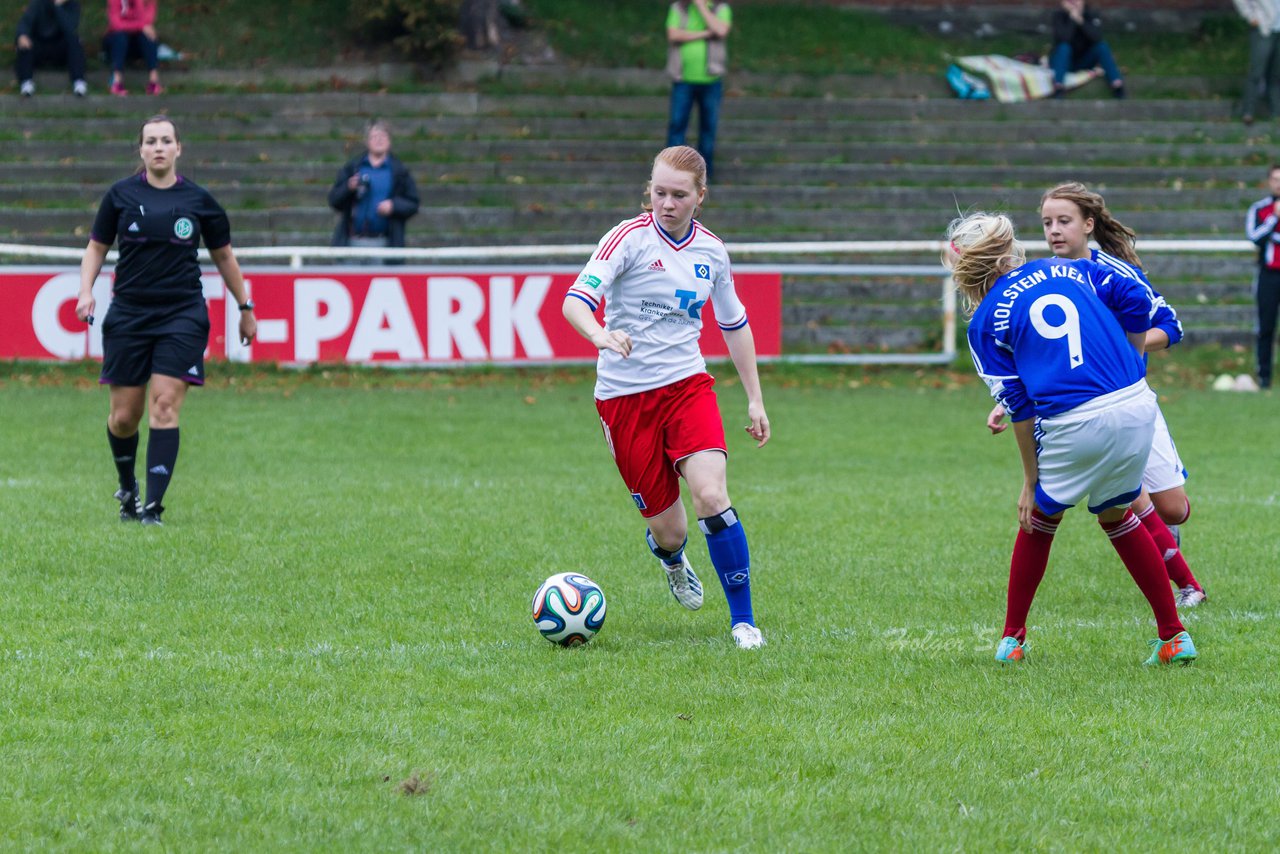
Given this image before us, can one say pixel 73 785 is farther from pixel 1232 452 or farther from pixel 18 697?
pixel 1232 452

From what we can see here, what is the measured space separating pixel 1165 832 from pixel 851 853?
0.84 m

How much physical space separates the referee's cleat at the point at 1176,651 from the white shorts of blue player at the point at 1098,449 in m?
0.59

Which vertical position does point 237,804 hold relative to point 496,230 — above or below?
above

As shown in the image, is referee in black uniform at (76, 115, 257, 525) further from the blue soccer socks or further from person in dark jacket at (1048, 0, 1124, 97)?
person in dark jacket at (1048, 0, 1124, 97)

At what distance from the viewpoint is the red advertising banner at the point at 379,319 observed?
628 inches

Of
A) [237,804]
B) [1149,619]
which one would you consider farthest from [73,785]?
[1149,619]

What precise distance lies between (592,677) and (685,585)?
1225 millimetres

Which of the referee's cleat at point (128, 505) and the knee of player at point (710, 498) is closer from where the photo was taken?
the knee of player at point (710, 498)

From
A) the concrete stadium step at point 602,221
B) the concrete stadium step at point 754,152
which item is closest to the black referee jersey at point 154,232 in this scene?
the concrete stadium step at point 602,221

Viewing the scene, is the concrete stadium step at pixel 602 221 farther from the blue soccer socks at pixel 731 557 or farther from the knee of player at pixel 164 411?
the blue soccer socks at pixel 731 557

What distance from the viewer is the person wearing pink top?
73.8ft

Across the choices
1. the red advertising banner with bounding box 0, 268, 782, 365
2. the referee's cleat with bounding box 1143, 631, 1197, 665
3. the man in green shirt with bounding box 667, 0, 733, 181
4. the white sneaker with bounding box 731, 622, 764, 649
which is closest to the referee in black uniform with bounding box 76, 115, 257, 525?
the white sneaker with bounding box 731, 622, 764, 649

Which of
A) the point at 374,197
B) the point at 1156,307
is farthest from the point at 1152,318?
the point at 374,197

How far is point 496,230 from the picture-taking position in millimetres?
20203
